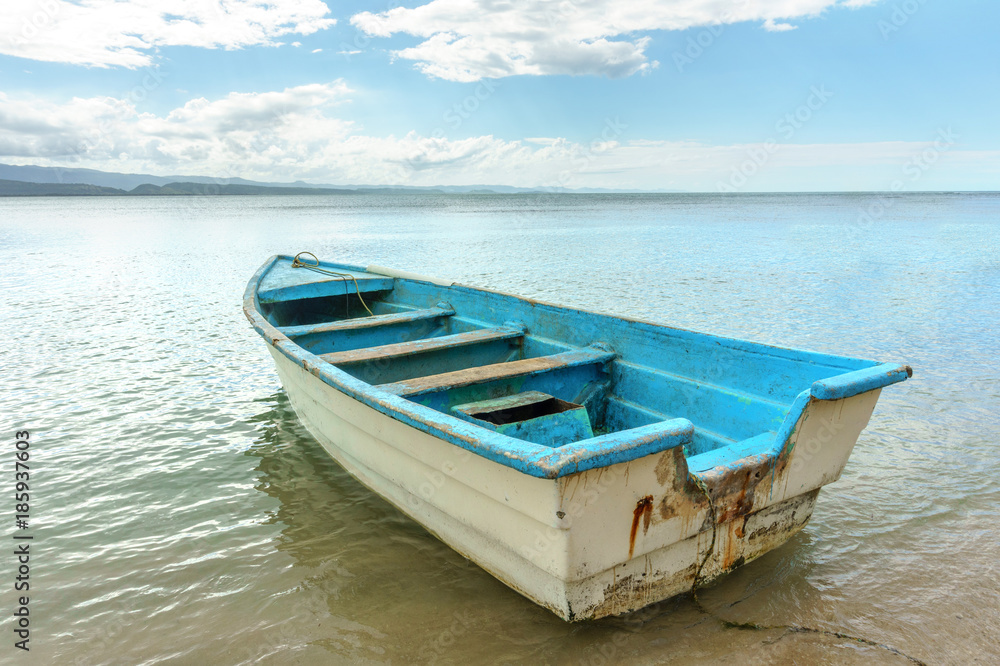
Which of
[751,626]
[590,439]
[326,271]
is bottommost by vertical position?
[751,626]

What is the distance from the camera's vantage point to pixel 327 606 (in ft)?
9.82

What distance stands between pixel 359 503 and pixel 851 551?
123 inches

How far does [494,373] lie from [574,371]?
2.07 ft

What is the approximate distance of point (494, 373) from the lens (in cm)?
383

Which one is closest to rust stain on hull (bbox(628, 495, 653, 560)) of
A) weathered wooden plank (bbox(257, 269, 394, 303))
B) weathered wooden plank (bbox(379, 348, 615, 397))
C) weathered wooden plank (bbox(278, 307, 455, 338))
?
weathered wooden plank (bbox(379, 348, 615, 397))

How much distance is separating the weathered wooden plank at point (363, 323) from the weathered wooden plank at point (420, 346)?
60 cm

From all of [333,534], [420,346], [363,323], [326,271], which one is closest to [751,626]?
[333,534]

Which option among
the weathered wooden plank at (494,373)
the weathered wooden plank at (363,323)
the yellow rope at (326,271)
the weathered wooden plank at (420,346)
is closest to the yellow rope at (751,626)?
the weathered wooden plank at (494,373)

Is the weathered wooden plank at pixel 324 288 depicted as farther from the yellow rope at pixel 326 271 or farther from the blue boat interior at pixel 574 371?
the blue boat interior at pixel 574 371

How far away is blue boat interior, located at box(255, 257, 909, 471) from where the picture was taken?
3.20 meters

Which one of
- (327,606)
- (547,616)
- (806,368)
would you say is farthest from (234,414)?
(806,368)

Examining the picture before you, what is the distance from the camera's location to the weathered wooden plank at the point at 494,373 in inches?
141

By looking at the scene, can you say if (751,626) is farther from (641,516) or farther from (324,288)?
(324,288)

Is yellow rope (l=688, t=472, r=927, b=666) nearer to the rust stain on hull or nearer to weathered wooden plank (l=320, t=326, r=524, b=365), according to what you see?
the rust stain on hull
